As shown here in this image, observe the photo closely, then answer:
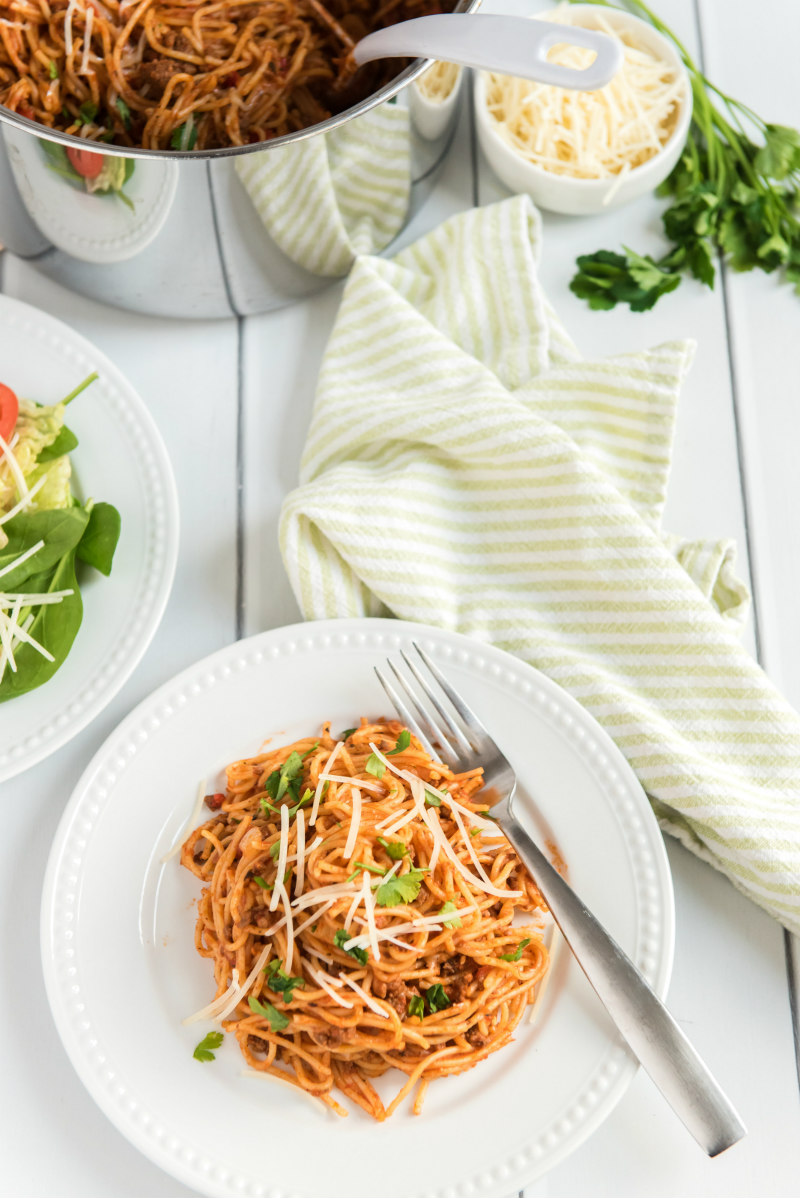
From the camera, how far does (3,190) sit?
1.60 meters

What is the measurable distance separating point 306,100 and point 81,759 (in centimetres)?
107

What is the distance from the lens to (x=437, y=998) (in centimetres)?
139

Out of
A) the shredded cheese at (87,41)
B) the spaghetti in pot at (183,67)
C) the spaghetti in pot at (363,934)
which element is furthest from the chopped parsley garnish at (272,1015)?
the shredded cheese at (87,41)

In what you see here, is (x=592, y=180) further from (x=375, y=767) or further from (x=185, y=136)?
(x=375, y=767)

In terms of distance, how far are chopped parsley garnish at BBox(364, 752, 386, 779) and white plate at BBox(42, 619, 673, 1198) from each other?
0.45 feet

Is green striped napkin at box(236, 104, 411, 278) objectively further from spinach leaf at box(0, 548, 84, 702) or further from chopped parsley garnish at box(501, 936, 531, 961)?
chopped parsley garnish at box(501, 936, 531, 961)

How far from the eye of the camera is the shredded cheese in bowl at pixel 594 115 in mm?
1847

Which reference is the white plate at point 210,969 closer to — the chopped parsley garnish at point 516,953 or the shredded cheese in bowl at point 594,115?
the chopped parsley garnish at point 516,953

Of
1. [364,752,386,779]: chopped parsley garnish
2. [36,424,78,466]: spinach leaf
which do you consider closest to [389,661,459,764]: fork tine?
[364,752,386,779]: chopped parsley garnish

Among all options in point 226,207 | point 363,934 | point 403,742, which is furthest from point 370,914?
point 226,207

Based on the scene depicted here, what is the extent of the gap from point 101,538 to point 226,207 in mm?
519

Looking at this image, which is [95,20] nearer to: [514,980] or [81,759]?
[81,759]

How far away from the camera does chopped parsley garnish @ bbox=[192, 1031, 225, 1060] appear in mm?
1409

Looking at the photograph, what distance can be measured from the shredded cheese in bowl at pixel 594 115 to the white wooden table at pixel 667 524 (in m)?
0.13
